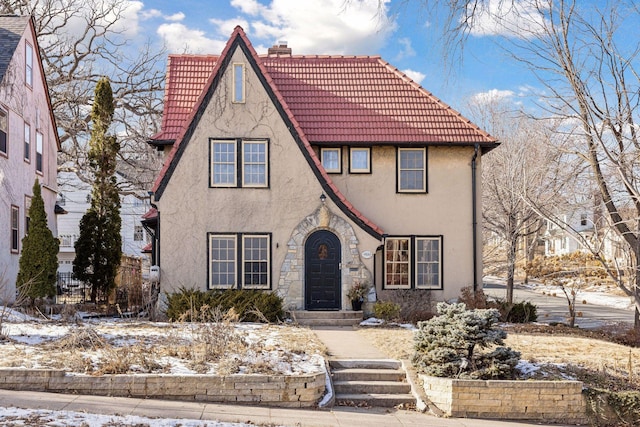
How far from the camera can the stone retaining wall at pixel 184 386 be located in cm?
1000

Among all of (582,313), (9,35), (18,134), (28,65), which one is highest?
(9,35)

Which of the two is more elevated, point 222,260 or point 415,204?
point 415,204

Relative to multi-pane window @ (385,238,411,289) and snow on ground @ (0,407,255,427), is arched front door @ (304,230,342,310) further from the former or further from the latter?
snow on ground @ (0,407,255,427)

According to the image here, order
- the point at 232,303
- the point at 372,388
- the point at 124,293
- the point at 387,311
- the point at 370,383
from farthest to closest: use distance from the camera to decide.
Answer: the point at 124,293 < the point at 387,311 < the point at 232,303 < the point at 370,383 < the point at 372,388

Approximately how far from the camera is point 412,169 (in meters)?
20.7

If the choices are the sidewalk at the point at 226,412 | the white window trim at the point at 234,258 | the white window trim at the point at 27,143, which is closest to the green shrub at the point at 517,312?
the white window trim at the point at 234,258

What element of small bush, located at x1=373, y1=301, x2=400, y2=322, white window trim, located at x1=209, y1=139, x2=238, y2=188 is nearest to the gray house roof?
white window trim, located at x1=209, y1=139, x2=238, y2=188

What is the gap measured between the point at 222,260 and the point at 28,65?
11322 millimetres

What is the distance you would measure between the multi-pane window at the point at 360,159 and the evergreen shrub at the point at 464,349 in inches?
360

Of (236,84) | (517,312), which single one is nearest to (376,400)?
(517,312)

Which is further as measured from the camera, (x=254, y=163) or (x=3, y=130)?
(x=3, y=130)

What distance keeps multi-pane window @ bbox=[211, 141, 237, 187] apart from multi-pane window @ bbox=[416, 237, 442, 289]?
6.13 metres

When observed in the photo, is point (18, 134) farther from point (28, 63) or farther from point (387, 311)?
point (387, 311)

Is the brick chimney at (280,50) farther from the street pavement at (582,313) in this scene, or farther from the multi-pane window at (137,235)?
the multi-pane window at (137,235)
